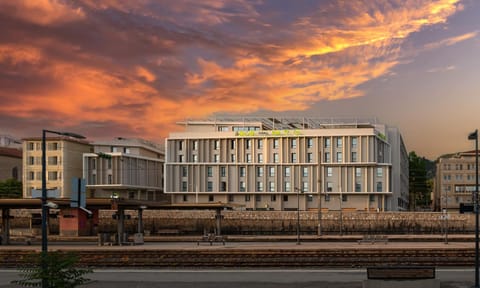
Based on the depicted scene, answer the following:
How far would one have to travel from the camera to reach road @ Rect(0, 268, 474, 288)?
29.2 metres

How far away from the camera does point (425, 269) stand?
24719 mm

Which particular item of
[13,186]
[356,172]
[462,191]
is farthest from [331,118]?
[13,186]

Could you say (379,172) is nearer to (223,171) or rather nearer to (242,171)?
(242,171)

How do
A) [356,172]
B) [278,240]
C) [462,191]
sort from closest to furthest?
[278,240]
[356,172]
[462,191]

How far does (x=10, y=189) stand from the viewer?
128 meters

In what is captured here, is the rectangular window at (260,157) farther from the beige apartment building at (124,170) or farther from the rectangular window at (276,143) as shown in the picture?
the beige apartment building at (124,170)

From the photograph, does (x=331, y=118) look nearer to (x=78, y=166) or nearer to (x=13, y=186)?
(x=78, y=166)

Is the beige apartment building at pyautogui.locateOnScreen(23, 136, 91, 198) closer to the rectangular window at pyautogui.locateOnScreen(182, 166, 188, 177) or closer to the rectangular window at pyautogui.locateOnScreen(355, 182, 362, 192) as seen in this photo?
the rectangular window at pyautogui.locateOnScreen(182, 166, 188, 177)

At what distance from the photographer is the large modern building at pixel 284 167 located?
11738cm

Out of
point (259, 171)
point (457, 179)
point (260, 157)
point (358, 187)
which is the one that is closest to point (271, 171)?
point (259, 171)

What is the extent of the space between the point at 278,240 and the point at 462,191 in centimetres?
10484

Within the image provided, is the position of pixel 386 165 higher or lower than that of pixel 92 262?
higher

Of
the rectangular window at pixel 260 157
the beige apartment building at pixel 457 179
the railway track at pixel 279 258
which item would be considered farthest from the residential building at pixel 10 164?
the railway track at pixel 279 258

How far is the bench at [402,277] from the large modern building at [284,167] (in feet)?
292
